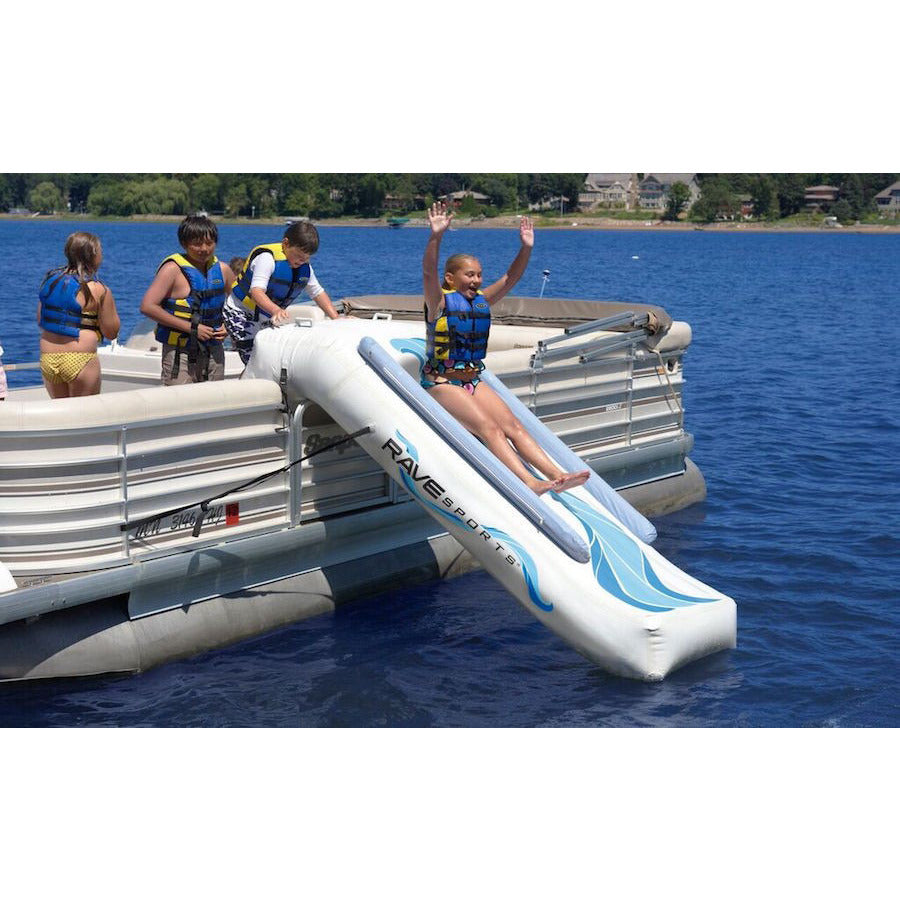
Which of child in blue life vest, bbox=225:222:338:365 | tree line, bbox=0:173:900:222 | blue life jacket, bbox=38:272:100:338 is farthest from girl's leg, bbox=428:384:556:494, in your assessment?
tree line, bbox=0:173:900:222

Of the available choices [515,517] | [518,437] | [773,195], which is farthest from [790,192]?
[515,517]

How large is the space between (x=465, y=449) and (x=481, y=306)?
37.0 inches

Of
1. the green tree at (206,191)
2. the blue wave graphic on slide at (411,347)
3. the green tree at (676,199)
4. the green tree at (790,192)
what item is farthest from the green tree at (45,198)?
the blue wave graphic on slide at (411,347)

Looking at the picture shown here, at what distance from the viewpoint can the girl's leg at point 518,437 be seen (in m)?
8.76

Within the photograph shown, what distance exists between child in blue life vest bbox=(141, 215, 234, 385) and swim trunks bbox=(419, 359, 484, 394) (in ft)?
4.75

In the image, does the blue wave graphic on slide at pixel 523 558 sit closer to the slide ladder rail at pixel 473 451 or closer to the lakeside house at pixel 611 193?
the slide ladder rail at pixel 473 451

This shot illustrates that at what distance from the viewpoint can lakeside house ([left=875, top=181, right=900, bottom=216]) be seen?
105250 millimetres

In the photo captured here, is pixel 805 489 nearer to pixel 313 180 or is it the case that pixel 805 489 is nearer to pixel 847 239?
pixel 313 180

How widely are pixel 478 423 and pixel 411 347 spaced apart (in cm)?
73

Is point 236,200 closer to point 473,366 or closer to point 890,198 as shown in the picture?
point 890,198

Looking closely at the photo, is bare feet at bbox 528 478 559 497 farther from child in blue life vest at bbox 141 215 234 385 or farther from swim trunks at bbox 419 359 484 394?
child in blue life vest at bbox 141 215 234 385

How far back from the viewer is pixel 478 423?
341 inches

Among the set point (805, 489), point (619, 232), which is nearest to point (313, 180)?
point (619, 232)

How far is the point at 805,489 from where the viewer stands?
13555mm
